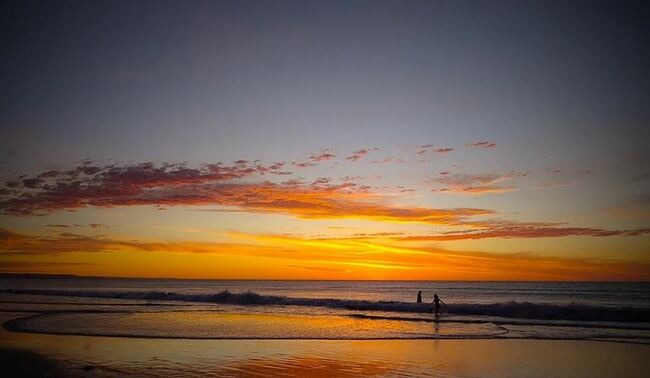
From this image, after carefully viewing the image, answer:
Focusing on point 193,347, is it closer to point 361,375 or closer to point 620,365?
point 361,375

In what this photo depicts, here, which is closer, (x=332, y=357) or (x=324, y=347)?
(x=332, y=357)

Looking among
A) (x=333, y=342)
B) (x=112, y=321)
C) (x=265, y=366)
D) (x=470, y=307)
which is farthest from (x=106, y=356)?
(x=470, y=307)

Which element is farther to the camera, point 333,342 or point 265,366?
point 333,342

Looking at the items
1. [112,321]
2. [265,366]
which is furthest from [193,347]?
[112,321]

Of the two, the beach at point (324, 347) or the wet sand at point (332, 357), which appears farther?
the beach at point (324, 347)

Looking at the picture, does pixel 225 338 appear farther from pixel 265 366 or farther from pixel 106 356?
pixel 265 366

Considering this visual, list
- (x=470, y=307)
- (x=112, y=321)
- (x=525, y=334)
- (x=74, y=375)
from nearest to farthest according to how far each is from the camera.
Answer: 1. (x=74, y=375)
2. (x=525, y=334)
3. (x=112, y=321)
4. (x=470, y=307)

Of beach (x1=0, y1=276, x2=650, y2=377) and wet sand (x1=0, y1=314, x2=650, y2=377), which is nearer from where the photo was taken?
wet sand (x1=0, y1=314, x2=650, y2=377)

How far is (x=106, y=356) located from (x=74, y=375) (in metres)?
3.20

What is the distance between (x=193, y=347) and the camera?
59.2ft

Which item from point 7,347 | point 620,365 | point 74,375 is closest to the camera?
point 74,375

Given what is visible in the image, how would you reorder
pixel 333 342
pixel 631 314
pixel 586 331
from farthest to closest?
pixel 631 314 < pixel 586 331 < pixel 333 342

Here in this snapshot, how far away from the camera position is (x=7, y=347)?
57.5 feet

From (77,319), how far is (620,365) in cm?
2812
